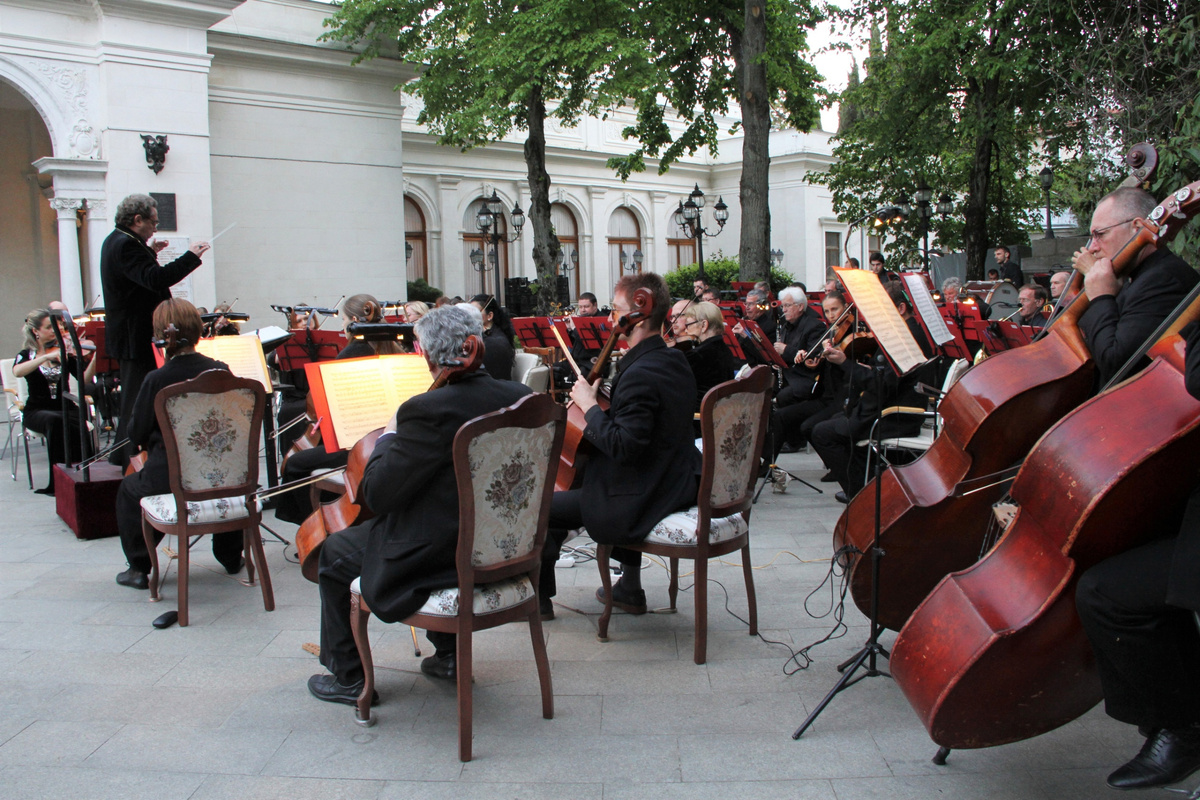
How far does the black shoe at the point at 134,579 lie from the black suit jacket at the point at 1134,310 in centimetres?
443

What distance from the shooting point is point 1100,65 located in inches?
416

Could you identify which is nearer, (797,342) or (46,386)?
(797,342)

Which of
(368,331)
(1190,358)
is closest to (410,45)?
(368,331)

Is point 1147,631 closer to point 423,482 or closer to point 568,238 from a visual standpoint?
point 423,482

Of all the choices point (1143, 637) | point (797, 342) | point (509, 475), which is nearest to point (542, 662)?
point (509, 475)

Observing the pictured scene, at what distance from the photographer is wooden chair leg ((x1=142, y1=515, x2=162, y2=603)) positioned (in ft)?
14.2

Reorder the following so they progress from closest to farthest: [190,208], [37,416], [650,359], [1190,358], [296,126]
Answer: [1190,358], [650,359], [37,416], [190,208], [296,126]

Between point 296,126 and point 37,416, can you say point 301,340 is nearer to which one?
point 37,416

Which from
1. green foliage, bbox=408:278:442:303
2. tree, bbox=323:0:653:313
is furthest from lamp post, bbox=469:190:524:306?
tree, bbox=323:0:653:313

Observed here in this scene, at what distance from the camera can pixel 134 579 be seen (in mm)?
4613

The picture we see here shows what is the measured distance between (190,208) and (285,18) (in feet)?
15.7

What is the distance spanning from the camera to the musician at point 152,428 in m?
4.29

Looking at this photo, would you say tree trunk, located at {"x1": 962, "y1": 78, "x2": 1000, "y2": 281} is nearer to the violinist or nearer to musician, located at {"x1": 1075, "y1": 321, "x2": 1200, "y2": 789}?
the violinist

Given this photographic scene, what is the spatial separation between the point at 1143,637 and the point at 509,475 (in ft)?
5.83
